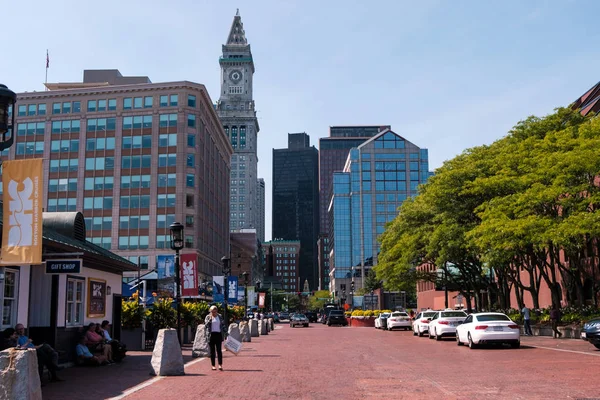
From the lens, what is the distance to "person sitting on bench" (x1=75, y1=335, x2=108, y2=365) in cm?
1888

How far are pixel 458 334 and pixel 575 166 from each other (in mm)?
9439

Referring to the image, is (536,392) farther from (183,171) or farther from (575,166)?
(183,171)

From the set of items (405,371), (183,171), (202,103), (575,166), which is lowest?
(405,371)

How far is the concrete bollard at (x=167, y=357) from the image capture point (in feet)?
52.0

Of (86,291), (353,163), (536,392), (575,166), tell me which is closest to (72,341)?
(86,291)

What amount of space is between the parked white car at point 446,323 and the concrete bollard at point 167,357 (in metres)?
19.2

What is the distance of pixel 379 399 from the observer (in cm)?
1139

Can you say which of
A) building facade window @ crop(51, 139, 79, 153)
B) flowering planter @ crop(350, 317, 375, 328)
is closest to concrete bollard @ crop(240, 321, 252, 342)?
flowering planter @ crop(350, 317, 375, 328)

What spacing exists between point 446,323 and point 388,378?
60.8ft

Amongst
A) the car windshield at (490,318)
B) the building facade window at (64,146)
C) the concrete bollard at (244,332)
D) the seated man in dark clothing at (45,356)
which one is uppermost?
the building facade window at (64,146)

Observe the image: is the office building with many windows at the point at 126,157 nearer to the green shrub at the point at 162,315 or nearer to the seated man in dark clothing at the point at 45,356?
the green shrub at the point at 162,315

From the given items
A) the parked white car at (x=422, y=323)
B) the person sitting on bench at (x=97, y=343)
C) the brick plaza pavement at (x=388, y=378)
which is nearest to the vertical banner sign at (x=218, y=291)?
the parked white car at (x=422, y=323)

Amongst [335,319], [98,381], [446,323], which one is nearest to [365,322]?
[335,319]

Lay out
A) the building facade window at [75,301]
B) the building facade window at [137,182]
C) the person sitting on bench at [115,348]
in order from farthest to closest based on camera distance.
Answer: the building facade window at [137,182] < the person sitting on bench at [115,348] < the building facade window at [75,301]
